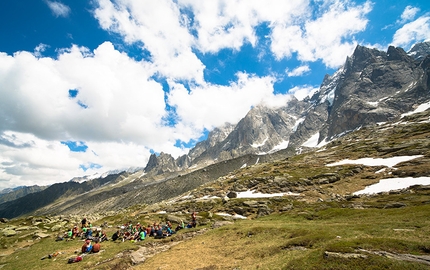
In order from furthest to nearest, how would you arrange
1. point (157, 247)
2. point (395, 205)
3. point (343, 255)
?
point (395, 205)
point (157, 247)
point (343, 255)

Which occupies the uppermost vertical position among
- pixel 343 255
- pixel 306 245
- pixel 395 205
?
pixel 343 255

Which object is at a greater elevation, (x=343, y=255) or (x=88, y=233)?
(x=88, y=233)

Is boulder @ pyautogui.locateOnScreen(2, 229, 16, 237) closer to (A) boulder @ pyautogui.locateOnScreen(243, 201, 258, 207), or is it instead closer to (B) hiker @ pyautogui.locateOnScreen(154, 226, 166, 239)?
(B) hiker @ pyautogui.locateOnScreen(154, 226, 166, 239)

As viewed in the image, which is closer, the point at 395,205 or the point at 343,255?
the point at 343,255

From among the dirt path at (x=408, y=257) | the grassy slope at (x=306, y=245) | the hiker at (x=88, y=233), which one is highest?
the hiker at (x=88, y=233)

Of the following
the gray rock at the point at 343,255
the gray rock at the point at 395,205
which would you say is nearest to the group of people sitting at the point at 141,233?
the gray rock at the point at 343,255

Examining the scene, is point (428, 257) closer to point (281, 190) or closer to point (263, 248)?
point (263, 248)

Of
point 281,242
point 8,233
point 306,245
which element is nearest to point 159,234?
point 281,242

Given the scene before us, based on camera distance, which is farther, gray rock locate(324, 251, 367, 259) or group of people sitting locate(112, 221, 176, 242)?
group of people sitting locate(112, 221, 176, 242)

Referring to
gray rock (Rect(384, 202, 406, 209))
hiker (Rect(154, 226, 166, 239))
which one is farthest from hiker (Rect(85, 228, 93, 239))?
gray rock (Rect(384, 202, 406, 209))

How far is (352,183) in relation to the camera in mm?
70375

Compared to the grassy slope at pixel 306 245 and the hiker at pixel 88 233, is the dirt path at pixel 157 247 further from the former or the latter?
the hiker at pixel 88 233

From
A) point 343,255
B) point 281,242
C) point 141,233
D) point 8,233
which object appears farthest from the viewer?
point 8,233

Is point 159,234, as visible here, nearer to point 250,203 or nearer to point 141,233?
point 141,233
